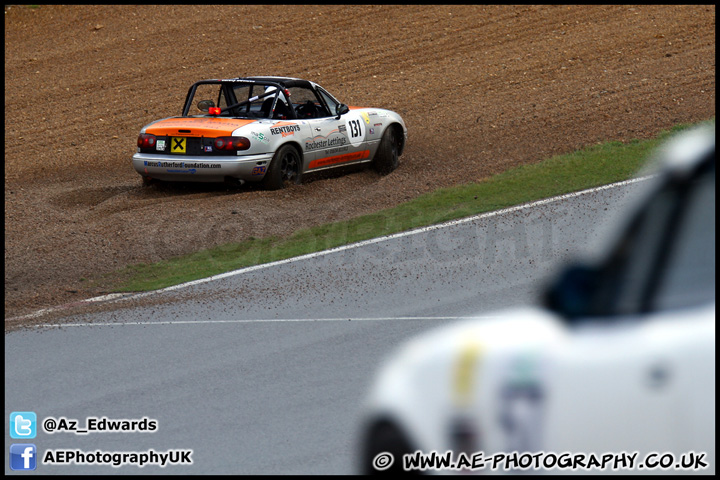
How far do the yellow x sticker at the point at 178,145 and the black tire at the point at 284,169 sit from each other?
1200 mm

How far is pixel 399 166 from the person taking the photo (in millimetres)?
14883

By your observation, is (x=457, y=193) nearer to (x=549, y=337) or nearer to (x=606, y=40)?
(x=549, y=337)

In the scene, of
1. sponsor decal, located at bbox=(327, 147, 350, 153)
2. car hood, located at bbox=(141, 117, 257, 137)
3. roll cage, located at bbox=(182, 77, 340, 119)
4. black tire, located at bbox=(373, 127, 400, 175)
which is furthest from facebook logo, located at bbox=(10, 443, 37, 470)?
black tire, located at bbox=(373, 127, 400, 175)

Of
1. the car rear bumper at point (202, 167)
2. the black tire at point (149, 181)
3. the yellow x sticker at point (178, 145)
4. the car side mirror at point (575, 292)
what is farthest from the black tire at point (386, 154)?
the car side mirror at point (575, 292)

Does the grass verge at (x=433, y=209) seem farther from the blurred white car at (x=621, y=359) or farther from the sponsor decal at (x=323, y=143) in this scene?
the blurred white car at (x=621, y=359)

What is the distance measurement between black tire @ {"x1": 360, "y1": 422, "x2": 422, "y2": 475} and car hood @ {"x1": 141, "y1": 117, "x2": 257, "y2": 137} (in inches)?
356

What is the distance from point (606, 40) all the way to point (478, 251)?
48.2ft

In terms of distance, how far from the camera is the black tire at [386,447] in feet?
10.7

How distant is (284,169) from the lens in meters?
12.9

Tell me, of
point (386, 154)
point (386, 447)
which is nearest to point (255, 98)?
point (386, 154)

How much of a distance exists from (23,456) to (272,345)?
7.90 ft

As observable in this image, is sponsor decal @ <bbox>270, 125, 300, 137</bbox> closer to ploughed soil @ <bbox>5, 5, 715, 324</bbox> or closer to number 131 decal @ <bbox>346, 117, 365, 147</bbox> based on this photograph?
ploughed soil @ <bbox>5, 5, 715, 324</bbox>

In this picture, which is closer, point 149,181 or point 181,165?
point 181,165

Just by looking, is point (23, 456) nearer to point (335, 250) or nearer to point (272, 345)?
point (272, 345)
